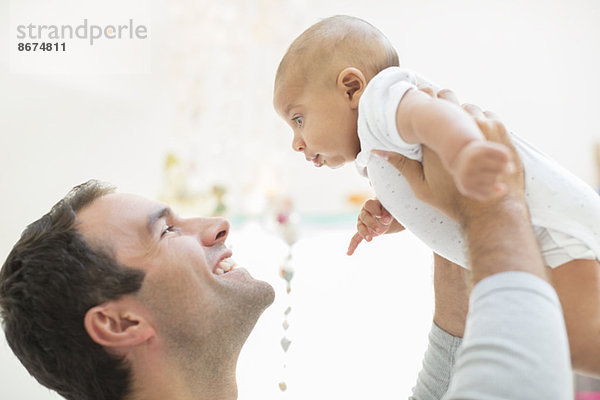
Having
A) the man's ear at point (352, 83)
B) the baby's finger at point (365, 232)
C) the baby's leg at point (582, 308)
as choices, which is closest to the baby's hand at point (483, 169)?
the baby's leg at point (582, 308)

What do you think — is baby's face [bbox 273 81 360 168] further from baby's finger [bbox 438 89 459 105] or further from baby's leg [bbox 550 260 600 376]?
baby's leg [bbox 550 260 600 376]

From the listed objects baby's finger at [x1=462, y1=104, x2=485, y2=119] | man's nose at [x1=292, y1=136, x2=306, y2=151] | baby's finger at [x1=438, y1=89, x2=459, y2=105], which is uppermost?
man's nose at [x1=292, y1=136, x2=306, y2=151]

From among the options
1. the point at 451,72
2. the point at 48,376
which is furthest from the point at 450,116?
the point at 451,72

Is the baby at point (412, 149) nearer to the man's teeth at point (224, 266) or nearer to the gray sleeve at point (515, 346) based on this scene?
the gray sleeve at point (515, 346)

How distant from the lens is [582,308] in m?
0.85

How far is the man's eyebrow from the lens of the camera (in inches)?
43.6

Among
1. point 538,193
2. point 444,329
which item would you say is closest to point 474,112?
point 538,193

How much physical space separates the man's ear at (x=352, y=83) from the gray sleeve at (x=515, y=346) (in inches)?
22.2

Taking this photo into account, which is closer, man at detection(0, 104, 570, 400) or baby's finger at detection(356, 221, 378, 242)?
man at detection(0, 104, 570, 400)

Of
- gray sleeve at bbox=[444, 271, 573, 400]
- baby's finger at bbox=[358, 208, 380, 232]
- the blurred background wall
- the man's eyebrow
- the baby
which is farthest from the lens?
the blurred background wall

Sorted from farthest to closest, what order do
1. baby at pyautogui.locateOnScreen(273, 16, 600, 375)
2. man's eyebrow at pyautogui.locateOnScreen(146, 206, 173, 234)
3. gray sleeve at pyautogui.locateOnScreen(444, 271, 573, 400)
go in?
man's eyebrow at pyautogui.locateOnScreen(146, 206, 173, 234), baby at pyautogui.locateOnScreen(273, 16, 600, 375), gray sleeve at pyautogui.locateOnScreen(444, 271, 573, 400)

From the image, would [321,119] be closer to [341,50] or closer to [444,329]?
[341,50]

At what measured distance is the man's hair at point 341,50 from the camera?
1.12m

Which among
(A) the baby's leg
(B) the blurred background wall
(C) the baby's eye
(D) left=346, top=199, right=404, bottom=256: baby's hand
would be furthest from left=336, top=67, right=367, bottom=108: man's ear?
(B) the blurred background wall
